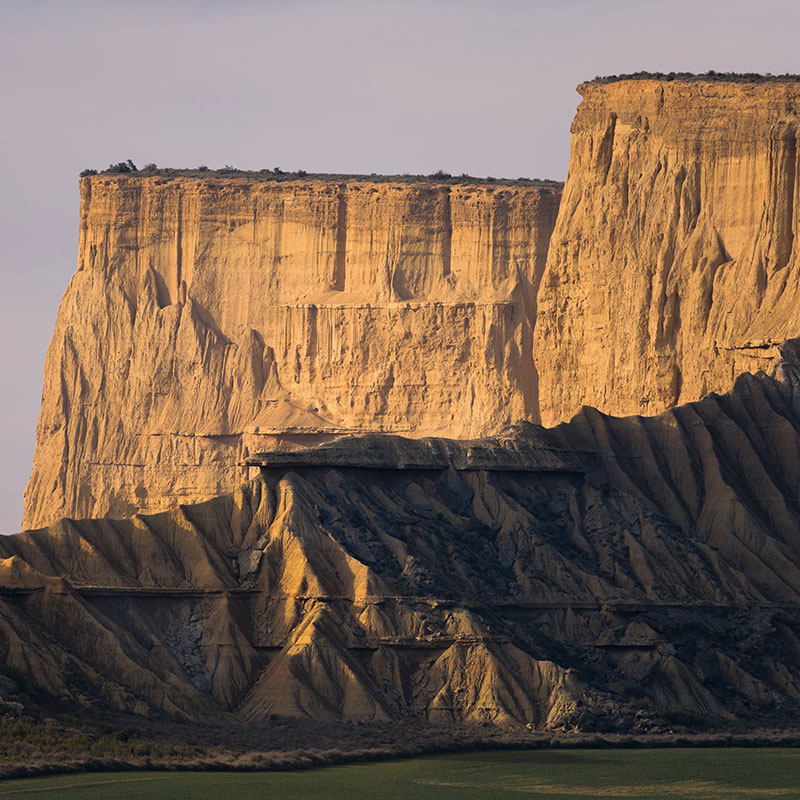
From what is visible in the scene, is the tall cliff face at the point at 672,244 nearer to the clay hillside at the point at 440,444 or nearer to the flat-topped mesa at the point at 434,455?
the clay hillside at the point at 440,444

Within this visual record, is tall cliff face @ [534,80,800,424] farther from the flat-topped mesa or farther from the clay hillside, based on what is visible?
the flat-topped mesa

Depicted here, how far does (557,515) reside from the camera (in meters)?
93.6

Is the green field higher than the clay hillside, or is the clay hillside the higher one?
the clay hillside

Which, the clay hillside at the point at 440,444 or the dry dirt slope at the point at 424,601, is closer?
the dry dirt slope at the point at 424,601

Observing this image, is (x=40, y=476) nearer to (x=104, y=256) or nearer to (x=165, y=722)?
(x=104, y=256)

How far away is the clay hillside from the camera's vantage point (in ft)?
270

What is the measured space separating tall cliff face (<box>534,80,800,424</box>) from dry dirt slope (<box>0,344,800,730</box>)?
12012 millimetres

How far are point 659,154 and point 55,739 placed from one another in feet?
155

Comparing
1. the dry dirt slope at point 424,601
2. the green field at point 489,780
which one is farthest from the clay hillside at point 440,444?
the green field at point 489,780

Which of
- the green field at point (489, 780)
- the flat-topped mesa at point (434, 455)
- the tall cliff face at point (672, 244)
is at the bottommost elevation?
the green field at point (489, 780)

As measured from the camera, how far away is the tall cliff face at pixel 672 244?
107250 millimetres

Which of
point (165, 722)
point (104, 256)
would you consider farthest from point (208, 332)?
point (165, 722)

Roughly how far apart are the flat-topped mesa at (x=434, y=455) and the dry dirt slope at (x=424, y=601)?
5.5 inches

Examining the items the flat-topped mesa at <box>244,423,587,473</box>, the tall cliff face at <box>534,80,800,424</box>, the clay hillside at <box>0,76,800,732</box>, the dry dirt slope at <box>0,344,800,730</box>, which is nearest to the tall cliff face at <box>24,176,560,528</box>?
the clay hillside at <box>0,76,800,732</box>
